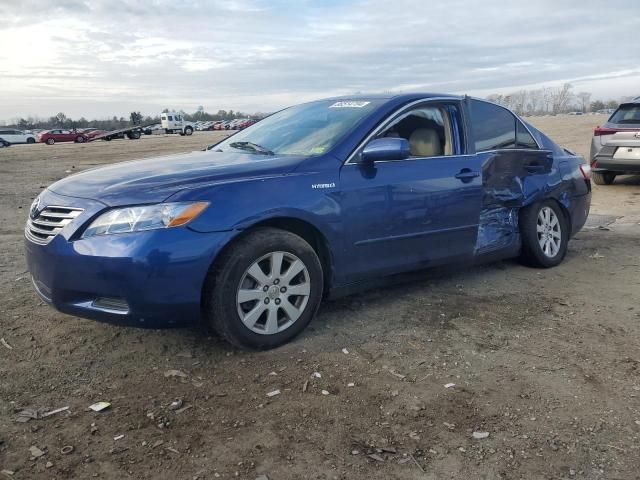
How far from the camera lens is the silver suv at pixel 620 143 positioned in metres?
9.94

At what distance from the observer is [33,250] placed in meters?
3.53

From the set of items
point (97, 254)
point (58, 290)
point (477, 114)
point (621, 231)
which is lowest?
point (621, 231)

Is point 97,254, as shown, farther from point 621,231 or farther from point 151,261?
point 621,231

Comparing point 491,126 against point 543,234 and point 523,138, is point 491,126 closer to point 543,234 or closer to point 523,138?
point 523,138

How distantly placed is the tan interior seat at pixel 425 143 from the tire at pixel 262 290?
1288 millimetres

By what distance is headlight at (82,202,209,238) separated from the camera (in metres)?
3.23

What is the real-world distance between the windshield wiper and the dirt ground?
1.27 metres

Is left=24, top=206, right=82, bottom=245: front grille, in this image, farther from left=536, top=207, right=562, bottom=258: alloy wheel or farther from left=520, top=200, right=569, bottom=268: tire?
left=536, top=207, right=562, bottom=258: alloy wheel

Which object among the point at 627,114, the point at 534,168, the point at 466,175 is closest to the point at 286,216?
the point at 466,175

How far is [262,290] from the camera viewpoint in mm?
3547

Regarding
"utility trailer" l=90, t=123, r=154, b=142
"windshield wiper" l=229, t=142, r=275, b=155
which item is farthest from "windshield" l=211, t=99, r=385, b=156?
"utility trailer" l=90, t=123, r=154, b=142

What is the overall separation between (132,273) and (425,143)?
8.07 feet

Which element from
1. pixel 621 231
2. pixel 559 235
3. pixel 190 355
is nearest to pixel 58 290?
pixel 190 355

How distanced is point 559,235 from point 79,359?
4.36 m
